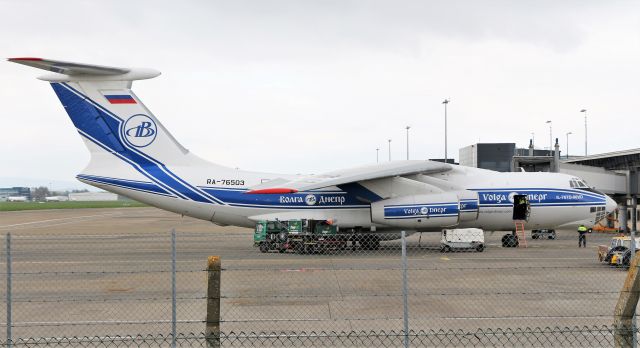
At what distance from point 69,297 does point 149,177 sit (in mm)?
11839

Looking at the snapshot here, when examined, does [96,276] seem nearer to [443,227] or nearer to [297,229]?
[297,229]

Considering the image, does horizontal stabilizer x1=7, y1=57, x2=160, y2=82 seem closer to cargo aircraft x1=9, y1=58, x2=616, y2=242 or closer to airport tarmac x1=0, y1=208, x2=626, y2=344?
cargo aircraft x1=9, y1=58, x2=616, y2=242

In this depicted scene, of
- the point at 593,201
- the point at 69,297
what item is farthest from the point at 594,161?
the point at 69,297

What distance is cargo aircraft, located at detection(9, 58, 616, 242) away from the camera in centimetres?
2456

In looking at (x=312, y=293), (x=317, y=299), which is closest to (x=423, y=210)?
(x=312, y=293)

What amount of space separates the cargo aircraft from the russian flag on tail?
4cm

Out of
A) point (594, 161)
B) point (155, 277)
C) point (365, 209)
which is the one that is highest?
point (594, 161)

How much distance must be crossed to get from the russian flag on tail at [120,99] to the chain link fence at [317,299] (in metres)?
6.30

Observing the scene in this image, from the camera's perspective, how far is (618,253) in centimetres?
1881

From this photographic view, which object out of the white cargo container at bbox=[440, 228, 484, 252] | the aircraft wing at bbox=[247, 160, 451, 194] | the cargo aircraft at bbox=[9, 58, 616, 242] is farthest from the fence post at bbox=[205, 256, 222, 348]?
the white cargo container at bbox=[440, 228, 484, 252]

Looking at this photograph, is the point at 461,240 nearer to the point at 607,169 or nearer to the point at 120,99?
the point at 120,99

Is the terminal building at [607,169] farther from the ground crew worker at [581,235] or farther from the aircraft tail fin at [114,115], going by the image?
the aircraft tail fin at [114,115]

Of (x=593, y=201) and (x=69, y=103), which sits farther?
(x=593, y=201)

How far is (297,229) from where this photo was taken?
966 inches
